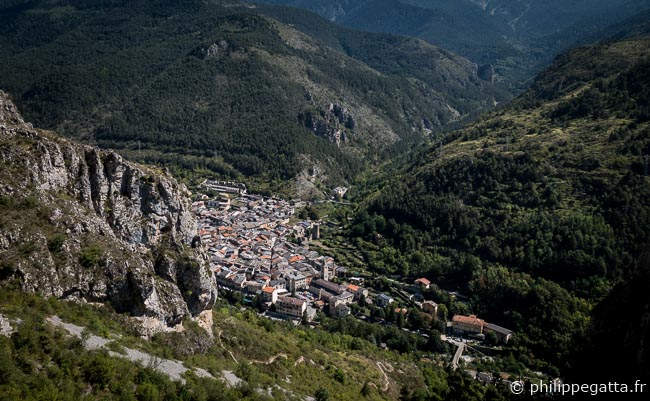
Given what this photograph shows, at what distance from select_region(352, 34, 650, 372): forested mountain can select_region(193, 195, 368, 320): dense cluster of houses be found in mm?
11583

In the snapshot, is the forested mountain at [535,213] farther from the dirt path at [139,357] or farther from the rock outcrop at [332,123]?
the rock outcrop at [332,123]

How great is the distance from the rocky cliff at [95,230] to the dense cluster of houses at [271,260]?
32.1 m


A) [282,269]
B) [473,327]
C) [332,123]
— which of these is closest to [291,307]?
[282,269]

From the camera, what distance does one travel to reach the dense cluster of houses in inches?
2707

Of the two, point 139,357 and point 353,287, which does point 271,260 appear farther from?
point 139,357

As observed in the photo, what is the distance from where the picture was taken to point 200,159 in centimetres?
14762

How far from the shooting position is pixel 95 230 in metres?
30.9

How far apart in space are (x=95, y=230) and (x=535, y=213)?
73662 mm

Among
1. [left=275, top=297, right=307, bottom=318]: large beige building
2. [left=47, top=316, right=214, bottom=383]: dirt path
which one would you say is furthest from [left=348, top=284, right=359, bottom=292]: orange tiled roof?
[left=47, top=316, right=214, bottom=383]: dirt path

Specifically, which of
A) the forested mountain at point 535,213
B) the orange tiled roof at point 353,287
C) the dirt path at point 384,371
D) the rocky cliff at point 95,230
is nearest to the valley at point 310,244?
the rocky cliff at point 95,230

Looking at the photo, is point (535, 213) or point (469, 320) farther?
point (535, 213)

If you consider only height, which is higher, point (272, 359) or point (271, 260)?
point (272, 359)

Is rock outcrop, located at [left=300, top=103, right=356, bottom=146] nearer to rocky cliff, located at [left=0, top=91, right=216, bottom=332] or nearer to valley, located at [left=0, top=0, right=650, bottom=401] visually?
valley, located at [left=0, top=0, right=650, bottom=401]

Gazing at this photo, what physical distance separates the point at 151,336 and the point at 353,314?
133 ft
